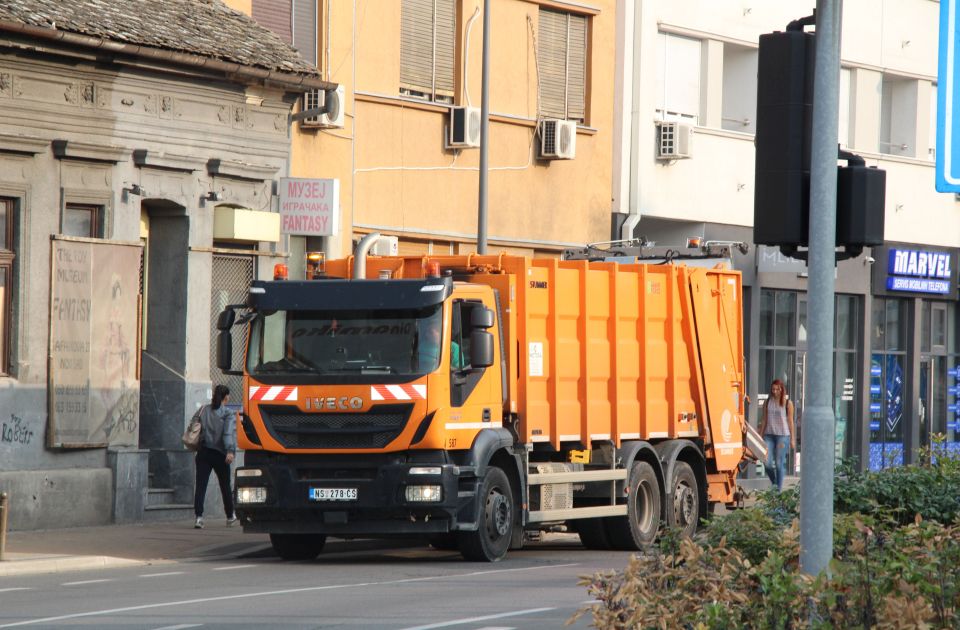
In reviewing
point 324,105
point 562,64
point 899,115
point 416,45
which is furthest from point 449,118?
point 899,115

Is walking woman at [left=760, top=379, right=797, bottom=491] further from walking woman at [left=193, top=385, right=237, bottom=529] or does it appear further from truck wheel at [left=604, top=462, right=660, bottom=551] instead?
walking woman at [left=193, top=385, right=237, bottom=529]

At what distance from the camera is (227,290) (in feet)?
81.1

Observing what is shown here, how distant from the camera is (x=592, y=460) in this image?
64.3 ft

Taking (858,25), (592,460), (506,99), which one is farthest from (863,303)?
(592,460)

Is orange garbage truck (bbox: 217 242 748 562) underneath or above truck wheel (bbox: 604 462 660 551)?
above

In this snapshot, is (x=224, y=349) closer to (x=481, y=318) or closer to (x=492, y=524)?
(x=481, y=318)

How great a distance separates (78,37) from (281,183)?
176 inches

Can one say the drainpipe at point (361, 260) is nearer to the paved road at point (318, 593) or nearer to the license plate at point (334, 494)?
the license plate at point (334, 494)

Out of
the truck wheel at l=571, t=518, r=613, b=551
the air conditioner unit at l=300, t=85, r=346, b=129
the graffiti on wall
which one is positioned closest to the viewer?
the truck wheel at l=571, t=518, r=613, b=551

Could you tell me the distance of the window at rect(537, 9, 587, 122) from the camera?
99.6ft

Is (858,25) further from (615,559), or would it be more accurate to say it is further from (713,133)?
(615,559)

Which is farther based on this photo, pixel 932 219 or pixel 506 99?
pixel 932 219

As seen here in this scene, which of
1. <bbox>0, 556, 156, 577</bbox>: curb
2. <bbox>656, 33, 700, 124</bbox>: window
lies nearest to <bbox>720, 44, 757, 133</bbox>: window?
<bbox>656, 33, 700, 124</bbox>: window

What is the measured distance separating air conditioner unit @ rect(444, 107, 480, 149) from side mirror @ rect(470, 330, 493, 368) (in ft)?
35.9
